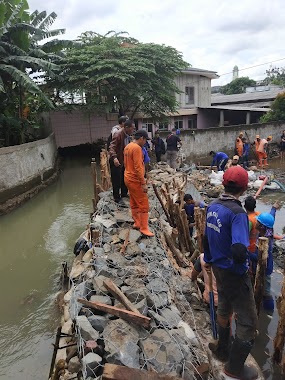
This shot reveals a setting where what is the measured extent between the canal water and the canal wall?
39cm

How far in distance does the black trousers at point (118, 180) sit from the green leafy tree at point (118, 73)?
29.1 feet

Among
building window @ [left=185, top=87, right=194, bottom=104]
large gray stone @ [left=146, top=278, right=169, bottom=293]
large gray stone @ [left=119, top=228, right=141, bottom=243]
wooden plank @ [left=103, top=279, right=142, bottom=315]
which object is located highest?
building window @ [left=185, top=87, right=194, bottom=104]

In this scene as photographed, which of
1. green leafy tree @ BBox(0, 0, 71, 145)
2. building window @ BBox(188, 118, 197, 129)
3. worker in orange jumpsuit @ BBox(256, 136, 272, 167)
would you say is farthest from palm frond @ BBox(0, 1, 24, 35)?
building window @ BBox(188, 118, 197, 129)

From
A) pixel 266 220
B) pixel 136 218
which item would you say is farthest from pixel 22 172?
pixel 266 220

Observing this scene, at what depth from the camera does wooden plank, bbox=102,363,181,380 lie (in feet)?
8.03

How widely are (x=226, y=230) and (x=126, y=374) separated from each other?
4.82ft

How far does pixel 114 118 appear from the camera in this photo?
1989cm

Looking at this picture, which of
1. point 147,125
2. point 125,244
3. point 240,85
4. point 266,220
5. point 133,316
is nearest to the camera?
point 133,316

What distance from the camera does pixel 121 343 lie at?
2996 millimetres

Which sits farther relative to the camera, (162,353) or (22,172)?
(22,172)

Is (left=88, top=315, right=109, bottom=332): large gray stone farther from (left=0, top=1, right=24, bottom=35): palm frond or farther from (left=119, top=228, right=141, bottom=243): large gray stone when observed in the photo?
(left=0, top=1, right=24, bottom=35): palm frond

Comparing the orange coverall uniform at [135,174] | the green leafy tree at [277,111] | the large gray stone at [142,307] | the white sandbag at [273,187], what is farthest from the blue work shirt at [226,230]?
the green leafy tree at [277,111]

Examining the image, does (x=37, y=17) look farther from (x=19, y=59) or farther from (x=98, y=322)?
(x=98, y=322)

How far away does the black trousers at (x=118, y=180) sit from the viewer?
259 inches
